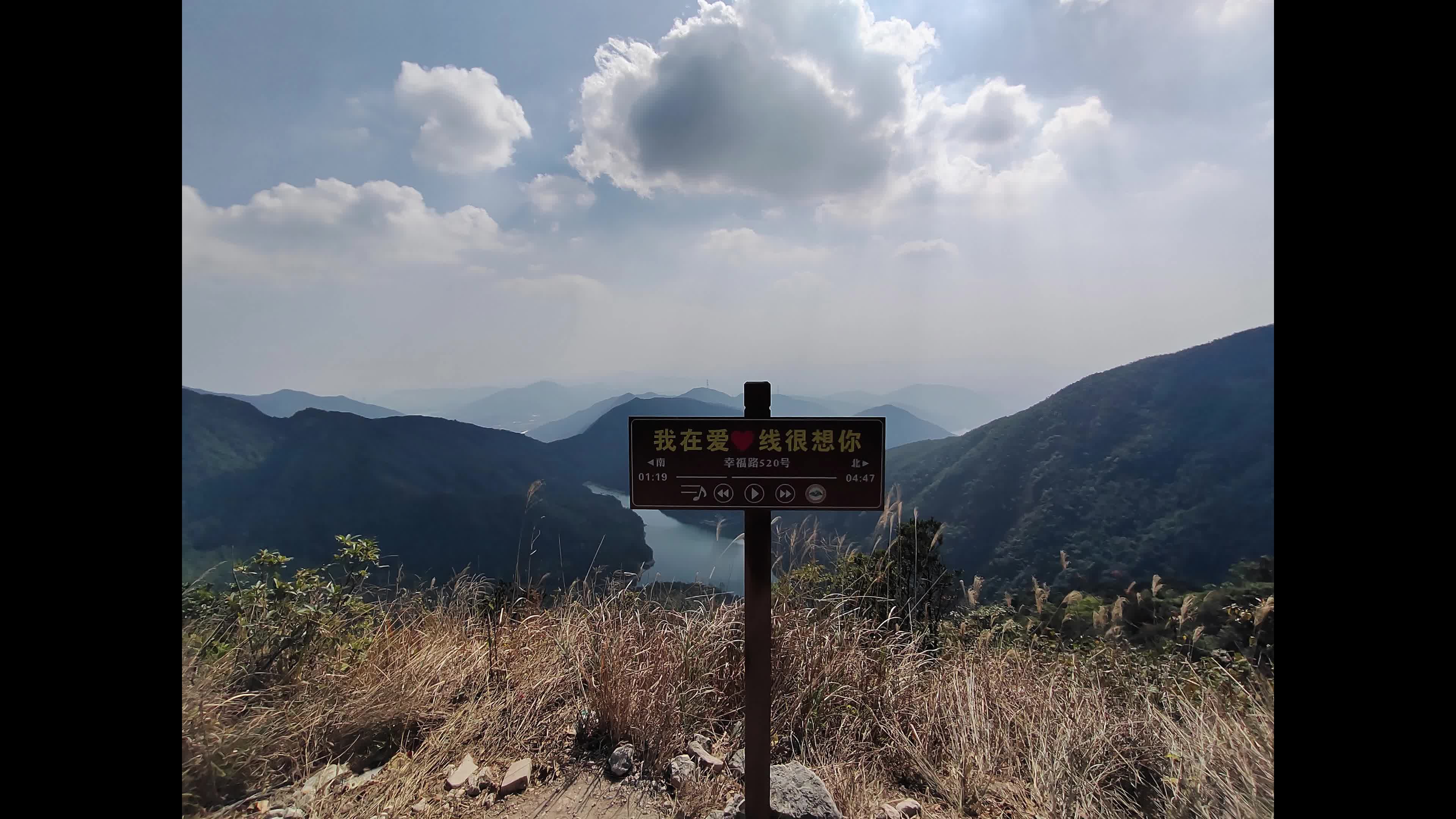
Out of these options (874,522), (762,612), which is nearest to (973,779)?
(762,612)

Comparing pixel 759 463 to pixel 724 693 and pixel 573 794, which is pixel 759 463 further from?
pixel 573 794

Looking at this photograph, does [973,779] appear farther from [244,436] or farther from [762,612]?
[244,436]

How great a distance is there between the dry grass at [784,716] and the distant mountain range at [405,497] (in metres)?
0.58

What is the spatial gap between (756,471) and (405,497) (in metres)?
13.3

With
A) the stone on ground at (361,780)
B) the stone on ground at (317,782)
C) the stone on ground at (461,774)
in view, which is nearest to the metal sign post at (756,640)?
the stone on ground at (461,774)

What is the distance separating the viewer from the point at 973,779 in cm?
251

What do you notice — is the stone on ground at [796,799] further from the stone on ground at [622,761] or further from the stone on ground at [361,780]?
the stone on ground at [361,780]

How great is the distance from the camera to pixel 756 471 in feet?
7.05

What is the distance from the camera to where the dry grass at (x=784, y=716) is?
2.34m

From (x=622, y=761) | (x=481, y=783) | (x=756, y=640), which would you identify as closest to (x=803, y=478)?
(x=756, y=640)

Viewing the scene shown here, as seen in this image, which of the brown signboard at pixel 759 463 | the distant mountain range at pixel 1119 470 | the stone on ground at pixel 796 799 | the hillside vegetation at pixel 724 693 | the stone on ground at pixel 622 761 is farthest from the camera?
the distant mountain range at pixel 1119 470

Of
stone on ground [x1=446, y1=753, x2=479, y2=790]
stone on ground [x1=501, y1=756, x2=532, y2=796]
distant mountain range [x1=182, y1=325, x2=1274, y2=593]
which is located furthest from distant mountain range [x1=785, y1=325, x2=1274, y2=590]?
stone on ground [x1=446, y1=753, x2=479, y2=790]

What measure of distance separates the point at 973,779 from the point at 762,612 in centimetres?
141

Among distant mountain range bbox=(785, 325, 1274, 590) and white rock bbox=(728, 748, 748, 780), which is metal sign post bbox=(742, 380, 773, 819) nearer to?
white rock bbox=(728, 748, 748, 780)
